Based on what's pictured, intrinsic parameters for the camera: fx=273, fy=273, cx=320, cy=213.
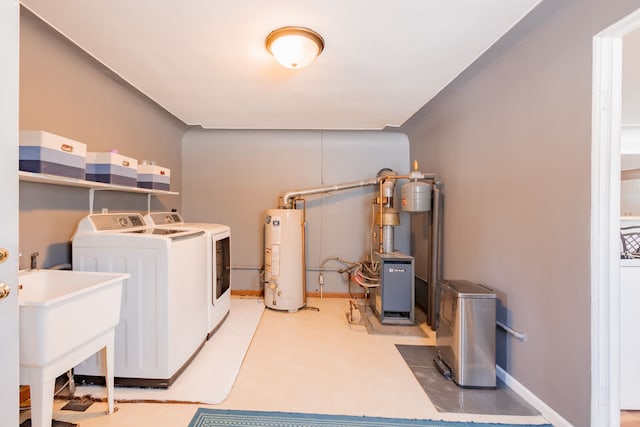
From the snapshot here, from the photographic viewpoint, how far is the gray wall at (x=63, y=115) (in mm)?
1712

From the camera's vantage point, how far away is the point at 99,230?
6.46 ft

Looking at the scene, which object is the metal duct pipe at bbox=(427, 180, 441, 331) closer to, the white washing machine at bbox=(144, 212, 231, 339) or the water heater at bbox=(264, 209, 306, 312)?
the water heater at bbox=(264, 209, 306, 312)

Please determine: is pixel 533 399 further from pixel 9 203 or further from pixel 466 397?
pixel 9 203

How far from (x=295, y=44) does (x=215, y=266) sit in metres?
2.00

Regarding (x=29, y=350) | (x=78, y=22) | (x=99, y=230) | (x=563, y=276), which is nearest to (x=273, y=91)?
(x=78, y=22)

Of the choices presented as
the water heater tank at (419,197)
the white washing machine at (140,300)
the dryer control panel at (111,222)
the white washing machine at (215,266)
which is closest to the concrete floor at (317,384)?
the white washing machine at (140,300)

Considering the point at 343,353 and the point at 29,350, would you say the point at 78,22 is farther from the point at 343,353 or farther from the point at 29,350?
the point at 343,353

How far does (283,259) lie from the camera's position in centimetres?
335

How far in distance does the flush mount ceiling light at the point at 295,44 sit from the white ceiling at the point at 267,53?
5 cm

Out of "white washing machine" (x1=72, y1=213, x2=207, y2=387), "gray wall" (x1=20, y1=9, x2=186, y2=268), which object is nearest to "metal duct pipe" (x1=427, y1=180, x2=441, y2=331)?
"white washing machine" (x1=72, y1=213, x2=207, y2=387)

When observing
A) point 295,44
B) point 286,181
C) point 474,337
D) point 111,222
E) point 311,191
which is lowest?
point 474,337

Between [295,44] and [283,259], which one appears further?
[283,259]

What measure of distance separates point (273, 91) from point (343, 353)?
2.44 meters

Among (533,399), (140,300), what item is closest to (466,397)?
(533,399)
